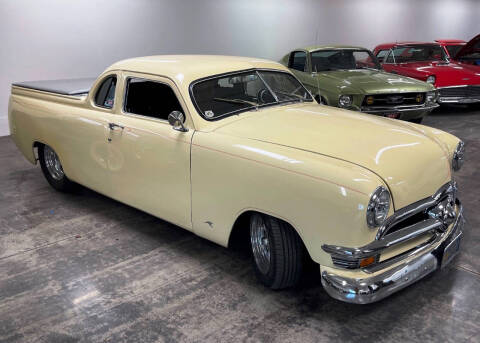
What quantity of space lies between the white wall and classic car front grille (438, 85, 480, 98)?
8.37ft

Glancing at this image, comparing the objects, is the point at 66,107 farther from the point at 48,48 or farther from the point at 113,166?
the point at 48,48

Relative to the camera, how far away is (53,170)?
489 cm

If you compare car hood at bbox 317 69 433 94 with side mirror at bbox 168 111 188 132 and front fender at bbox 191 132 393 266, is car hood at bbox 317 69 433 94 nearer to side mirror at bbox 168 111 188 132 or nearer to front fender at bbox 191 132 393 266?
side mirror at bbox 168 111 188 132

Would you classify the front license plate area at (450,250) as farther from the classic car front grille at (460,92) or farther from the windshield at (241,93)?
the classic car front grille at (460,92)

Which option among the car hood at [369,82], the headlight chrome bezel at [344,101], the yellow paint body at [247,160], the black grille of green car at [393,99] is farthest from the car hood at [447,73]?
the yellow paint body at [247,160]

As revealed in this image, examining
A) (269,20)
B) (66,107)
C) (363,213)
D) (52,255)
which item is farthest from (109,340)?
(269,20)

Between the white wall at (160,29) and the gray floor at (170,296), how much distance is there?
424 centimetres

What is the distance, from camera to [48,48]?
7523 millimetres

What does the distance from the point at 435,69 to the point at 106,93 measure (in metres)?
6.52

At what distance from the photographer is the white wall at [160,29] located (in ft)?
24.0

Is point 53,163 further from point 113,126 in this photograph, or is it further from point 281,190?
point 281,190

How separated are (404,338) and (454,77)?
275 inches

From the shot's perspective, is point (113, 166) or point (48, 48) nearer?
point (113, 166)

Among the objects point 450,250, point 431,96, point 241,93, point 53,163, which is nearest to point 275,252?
point 450,250
